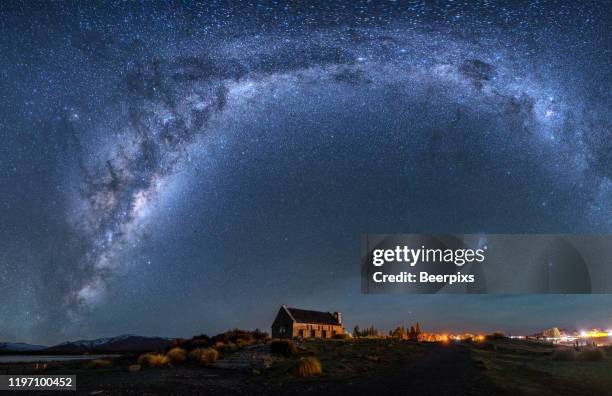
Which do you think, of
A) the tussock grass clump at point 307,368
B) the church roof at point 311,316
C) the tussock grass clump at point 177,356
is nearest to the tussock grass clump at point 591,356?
the tussock grass clump at point 307,368

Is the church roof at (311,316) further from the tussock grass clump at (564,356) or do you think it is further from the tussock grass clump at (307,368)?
the tussock grass clump at (307,368)

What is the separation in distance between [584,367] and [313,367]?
56.6 ft

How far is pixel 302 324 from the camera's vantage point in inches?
2549

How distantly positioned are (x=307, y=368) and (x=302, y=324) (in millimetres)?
41638

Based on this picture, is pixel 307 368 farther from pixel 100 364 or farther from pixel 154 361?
pixel 100 364

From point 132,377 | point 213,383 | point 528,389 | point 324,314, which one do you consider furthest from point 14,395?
point 324,314

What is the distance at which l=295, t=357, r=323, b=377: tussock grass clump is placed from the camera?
23844 millimetres

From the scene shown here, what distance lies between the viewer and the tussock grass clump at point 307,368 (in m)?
23.8

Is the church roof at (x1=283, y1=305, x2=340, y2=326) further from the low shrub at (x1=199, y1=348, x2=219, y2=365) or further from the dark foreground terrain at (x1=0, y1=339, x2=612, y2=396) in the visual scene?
the dark foreground terrain at (x1=0, y1=339, x2=612, y2=396)

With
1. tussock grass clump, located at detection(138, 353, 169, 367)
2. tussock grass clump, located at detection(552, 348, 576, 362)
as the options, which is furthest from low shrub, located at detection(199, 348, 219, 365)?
tussock grass clump, located at detection(552, 348, 576, 362)

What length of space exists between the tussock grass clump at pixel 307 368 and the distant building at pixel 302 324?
38.3 meters

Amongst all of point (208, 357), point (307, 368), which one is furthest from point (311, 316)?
point (307, 368)

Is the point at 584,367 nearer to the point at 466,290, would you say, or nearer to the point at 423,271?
the point at 466,290

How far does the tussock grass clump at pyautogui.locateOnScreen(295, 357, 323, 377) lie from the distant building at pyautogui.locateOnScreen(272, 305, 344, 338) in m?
38.3
